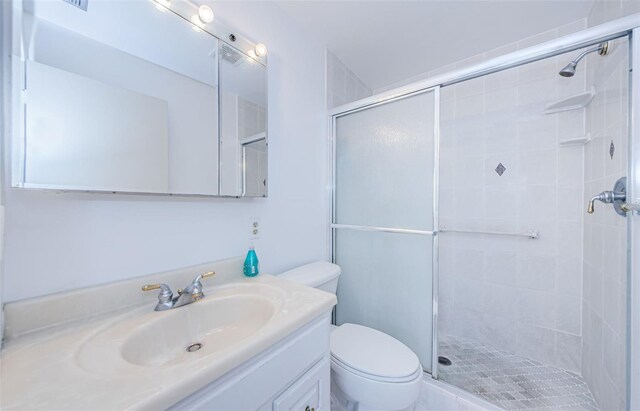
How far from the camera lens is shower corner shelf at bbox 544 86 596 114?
1.44 m

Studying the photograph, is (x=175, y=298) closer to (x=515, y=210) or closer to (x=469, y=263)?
(x=469, y=263)

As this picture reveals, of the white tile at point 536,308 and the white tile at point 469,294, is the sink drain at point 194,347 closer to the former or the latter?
the white tile at point 469,294

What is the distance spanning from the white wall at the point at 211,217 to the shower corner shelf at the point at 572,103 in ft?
5.02

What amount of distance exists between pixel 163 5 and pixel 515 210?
7.88ft

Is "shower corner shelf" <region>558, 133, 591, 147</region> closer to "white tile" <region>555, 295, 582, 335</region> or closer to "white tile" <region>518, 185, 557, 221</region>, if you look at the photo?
"white tile" <region>518, 185, 557, 221</region>

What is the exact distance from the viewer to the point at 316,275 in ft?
4.56

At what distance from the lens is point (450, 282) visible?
2080 mm

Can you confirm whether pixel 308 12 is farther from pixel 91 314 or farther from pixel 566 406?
pixel 566 406

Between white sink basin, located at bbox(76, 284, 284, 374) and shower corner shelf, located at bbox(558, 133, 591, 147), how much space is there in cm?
203

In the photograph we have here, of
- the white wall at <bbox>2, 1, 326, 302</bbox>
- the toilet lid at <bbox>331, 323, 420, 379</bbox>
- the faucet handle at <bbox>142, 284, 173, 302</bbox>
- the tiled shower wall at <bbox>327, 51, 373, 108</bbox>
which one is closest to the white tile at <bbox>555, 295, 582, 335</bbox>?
the toilet lid at <bbox>331, 323, 420, 379</bbox>

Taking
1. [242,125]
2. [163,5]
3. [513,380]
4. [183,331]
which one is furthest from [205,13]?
[513,380]

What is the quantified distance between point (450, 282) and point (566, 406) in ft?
2.96

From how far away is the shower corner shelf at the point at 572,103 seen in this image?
4.73 feet

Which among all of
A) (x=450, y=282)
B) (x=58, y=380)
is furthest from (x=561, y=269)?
(x=58, y=380)
